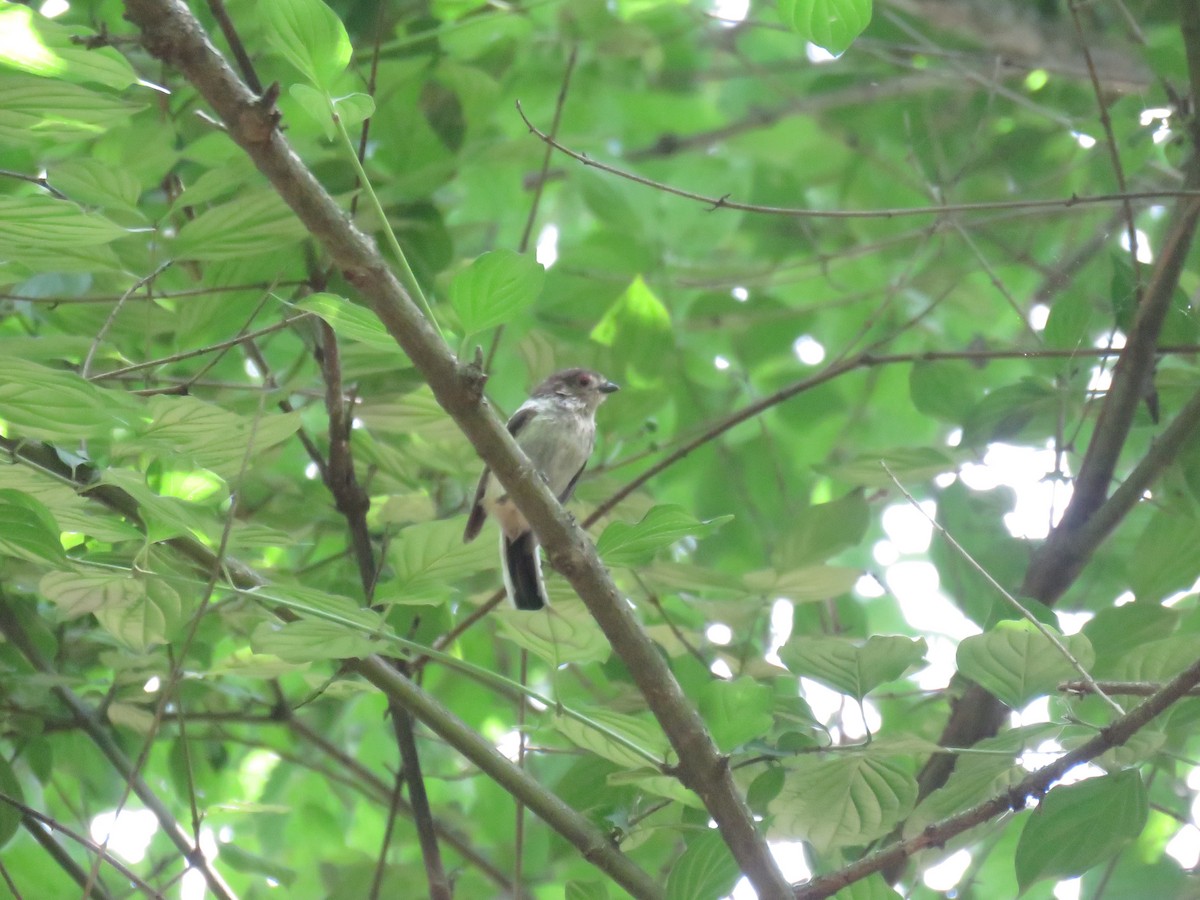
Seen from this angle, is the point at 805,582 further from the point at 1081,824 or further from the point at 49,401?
the point at 49,401

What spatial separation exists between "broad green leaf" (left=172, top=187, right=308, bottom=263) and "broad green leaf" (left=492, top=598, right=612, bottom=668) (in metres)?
1.01

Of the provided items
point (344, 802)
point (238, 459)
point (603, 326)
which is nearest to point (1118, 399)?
point (603, 326)

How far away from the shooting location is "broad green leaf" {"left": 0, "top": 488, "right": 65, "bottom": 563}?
2229mm

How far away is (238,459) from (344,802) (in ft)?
9.23

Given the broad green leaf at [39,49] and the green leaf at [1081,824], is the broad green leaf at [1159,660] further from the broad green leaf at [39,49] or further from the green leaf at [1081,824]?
the broad green leaf at [39,49]

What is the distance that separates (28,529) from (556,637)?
1.06 m

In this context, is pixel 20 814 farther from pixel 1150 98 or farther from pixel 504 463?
pixel 1150 98

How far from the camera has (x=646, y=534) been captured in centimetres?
248

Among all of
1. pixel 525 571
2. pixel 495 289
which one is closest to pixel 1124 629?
pixel 495 289

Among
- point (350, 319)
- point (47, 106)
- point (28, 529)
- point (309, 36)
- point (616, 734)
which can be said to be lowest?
point (616, 734)

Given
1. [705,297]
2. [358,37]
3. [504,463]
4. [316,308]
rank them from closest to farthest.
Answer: [316,308] → [504,463] → [358,37] → [705,297]

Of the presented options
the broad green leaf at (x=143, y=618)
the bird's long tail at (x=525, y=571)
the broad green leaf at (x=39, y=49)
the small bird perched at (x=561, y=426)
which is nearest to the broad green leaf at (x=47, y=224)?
the broad green leaf at (x=39, y=49)

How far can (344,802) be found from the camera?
4992 millimetres

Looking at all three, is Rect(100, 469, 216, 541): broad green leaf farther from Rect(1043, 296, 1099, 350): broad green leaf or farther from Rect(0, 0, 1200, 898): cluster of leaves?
Rect(1043, 296, 1099, 350): broad green leaf
